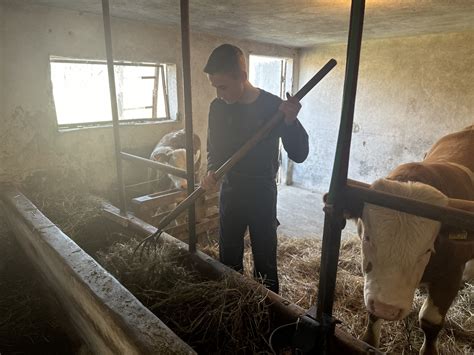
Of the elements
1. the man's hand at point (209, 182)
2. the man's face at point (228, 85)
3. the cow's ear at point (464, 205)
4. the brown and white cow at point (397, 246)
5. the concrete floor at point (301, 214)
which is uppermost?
the man's face at point (228, 85)

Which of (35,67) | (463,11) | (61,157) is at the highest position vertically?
(463,11)

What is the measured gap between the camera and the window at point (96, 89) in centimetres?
417

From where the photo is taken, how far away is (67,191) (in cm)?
363

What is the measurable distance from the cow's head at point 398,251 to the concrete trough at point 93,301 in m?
0.87

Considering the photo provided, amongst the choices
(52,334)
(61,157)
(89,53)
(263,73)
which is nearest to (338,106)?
(263,73)

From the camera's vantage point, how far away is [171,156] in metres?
3.88

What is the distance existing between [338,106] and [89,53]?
453 cm

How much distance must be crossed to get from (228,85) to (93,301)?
1339 mm

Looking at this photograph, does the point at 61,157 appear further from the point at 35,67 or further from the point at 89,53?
the point at 89,53

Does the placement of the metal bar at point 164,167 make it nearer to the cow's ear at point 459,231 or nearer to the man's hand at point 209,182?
the man's hand at point 209,182

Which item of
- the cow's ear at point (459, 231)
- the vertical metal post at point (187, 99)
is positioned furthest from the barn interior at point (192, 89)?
the cow's ear at point (459, 231)

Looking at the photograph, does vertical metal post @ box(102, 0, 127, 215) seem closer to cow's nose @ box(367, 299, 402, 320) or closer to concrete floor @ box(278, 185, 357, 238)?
cow's nose @ box(367, 299, 402, 320)

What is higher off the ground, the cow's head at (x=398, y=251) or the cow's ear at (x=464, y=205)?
the cow's ear at (x=464, y=205)

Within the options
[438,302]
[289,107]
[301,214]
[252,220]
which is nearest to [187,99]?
[289,107]
